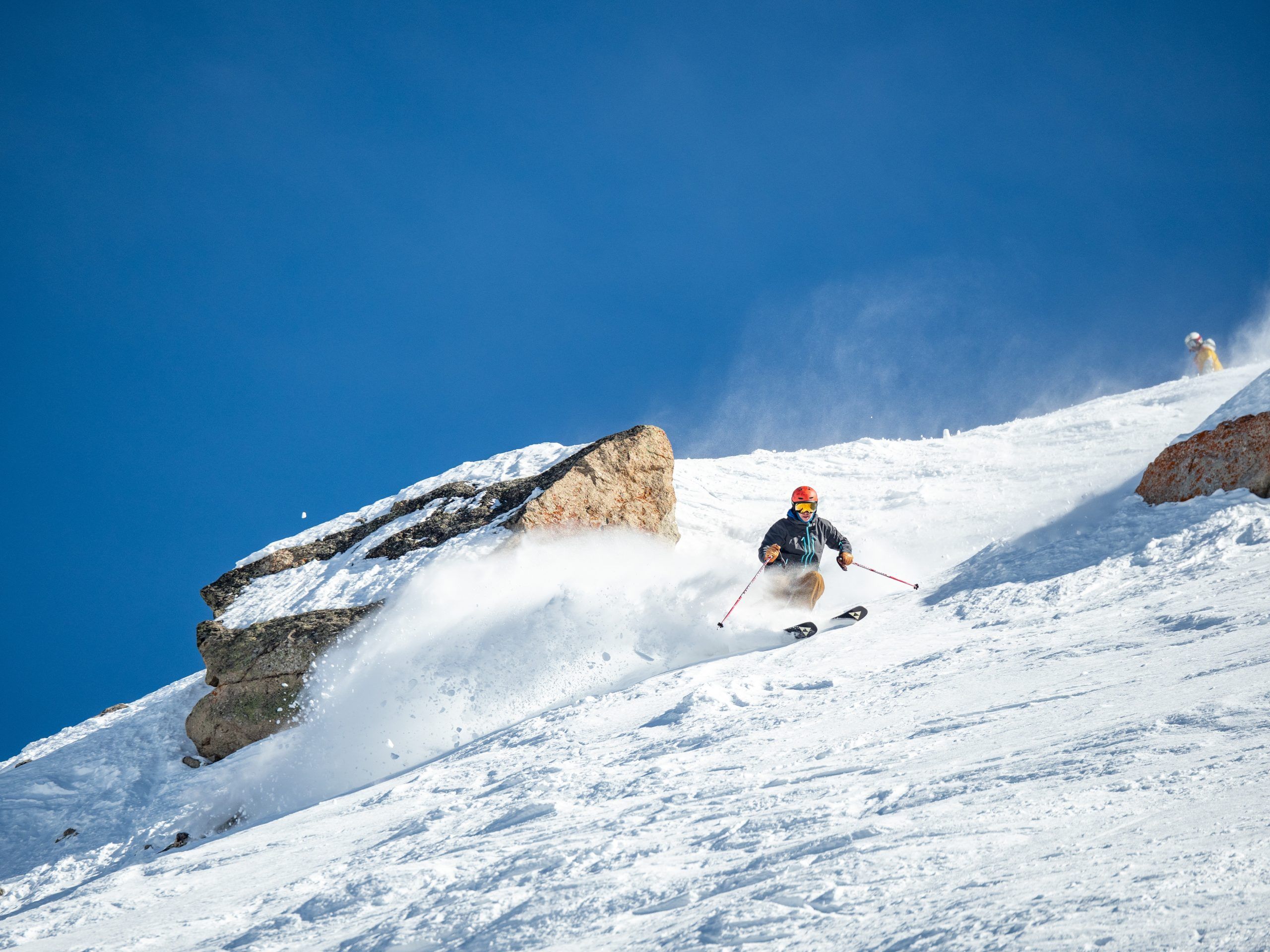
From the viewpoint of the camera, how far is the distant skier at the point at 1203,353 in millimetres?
19359

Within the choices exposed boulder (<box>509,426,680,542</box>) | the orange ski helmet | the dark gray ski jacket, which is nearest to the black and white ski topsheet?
the dark gray ski jacket

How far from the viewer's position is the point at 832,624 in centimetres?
852

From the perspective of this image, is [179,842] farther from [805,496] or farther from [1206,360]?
[1206,360]

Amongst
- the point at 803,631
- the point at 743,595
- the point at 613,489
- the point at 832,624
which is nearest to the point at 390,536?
the point at 613,489

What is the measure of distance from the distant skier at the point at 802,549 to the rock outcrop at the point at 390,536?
10.6ft

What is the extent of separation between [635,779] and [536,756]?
149 cm

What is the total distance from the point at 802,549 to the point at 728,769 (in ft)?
15.7

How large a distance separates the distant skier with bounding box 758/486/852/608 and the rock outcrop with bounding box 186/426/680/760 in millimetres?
3243

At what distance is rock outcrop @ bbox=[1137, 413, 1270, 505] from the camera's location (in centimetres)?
777

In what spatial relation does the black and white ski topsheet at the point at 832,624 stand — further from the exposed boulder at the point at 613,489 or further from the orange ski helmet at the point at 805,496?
the exposed boulder at the point at 613,489

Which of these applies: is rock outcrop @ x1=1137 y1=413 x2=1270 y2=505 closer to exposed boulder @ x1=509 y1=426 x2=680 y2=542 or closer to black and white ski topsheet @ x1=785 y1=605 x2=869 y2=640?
black and white ski topsheet @ x1=785 y1=605 x2=869 y2=640

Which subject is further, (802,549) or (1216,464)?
(802,549)

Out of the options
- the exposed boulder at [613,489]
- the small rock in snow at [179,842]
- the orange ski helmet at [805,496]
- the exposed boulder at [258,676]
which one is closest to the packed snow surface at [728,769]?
the small rock in snow at [179,842]

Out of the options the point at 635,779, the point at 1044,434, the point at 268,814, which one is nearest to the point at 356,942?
the point at 635,779
